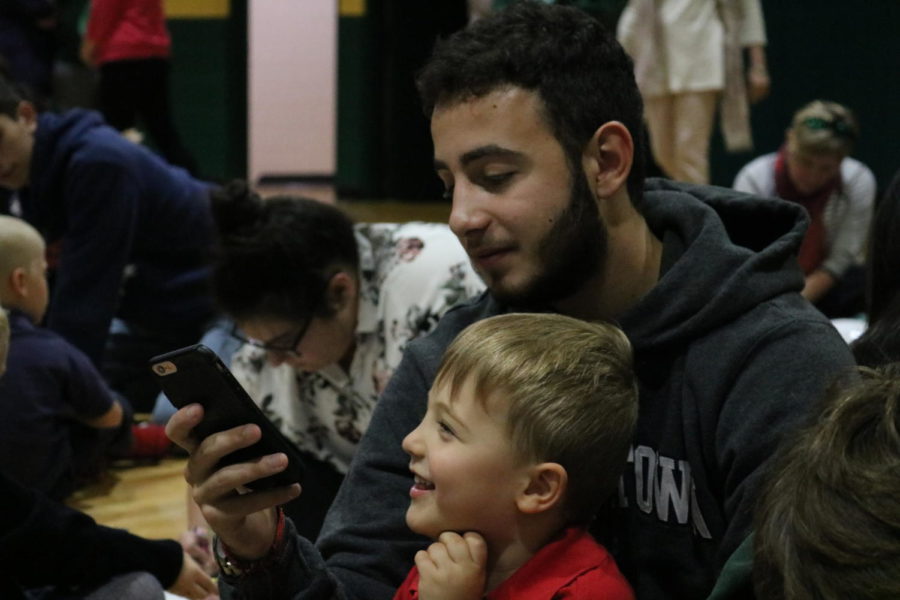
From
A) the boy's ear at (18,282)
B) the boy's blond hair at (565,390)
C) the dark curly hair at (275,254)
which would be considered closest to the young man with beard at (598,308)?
the boy's blond hair at (565,390)

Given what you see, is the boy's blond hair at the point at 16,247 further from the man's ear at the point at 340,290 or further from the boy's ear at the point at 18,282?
the man's ear at the point at 340,290

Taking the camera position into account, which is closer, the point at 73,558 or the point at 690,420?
the point at 690,420

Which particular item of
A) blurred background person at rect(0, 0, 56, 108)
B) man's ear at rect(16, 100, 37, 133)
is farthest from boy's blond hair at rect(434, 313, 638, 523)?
blurred background person at rect(0, 0, 56, 108)

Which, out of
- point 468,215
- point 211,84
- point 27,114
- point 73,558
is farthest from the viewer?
point 211,84

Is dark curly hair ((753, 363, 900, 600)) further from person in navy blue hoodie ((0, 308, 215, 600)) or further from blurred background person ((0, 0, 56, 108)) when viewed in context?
blurred background person ((0, 0, 56, 108))

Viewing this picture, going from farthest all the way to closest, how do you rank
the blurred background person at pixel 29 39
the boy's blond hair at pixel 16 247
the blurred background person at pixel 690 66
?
the blurred background person at pixel 29 39 → the blurred background person at pixel 690 66 → the boy's blond hair at pixel 16 247

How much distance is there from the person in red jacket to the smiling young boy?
17.7 ft

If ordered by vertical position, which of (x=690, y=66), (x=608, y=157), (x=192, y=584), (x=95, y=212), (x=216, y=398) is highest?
(x=608, y=157)

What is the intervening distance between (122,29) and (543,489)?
5531mm

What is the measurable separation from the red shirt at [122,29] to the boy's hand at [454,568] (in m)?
5.47

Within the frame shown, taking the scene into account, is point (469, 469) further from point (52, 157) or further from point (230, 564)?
point (52, 157)

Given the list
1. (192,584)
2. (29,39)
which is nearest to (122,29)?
(29,39)

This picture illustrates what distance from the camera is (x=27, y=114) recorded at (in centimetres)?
395

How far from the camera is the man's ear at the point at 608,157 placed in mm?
1840
